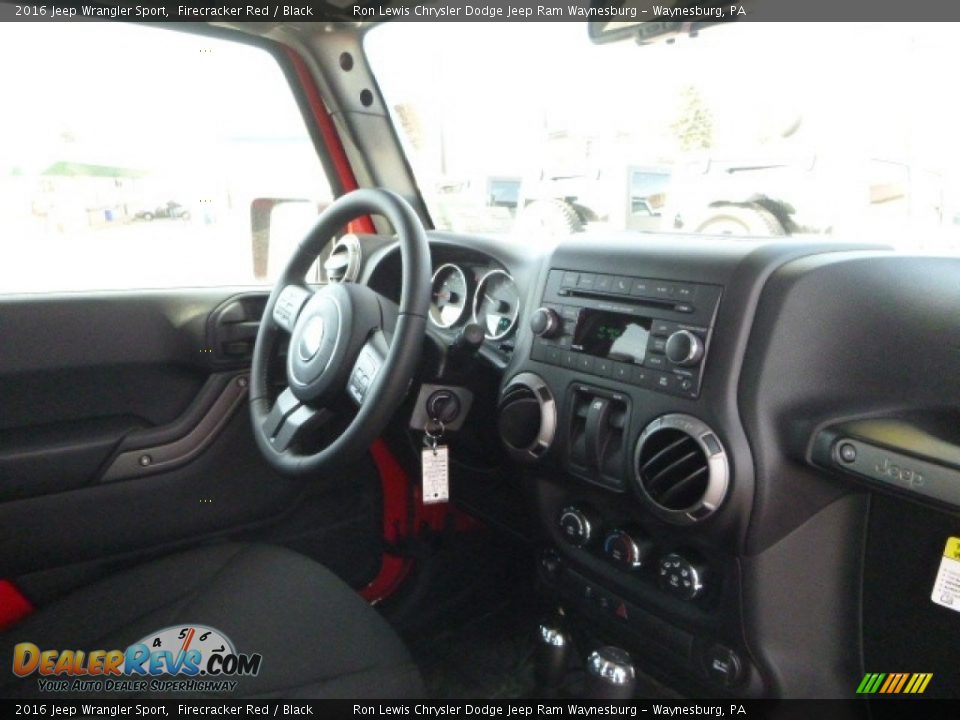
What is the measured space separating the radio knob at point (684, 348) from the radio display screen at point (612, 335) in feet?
0.30

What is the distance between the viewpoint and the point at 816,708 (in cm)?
129

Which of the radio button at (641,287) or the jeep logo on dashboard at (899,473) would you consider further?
the radio button at (641,287)

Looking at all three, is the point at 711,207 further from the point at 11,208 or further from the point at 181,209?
the point at 11,208

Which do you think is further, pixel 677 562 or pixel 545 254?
pixel 545 254

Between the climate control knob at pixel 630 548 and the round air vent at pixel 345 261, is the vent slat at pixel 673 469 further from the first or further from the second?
the round air vent at pixel 345 261

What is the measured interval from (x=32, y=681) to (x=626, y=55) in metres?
1.86

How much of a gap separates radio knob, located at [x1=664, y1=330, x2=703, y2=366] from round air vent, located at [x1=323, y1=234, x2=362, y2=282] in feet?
3.19

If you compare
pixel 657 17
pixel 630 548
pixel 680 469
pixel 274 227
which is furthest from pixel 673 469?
pixel 274 227

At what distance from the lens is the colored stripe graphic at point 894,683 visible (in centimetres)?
122

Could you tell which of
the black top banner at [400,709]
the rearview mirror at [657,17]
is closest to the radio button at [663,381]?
the black top banner at [400,709]

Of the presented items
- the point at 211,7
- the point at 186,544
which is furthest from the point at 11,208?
the point at 186,544

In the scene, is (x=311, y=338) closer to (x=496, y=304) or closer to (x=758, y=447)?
(x=496, y=304)

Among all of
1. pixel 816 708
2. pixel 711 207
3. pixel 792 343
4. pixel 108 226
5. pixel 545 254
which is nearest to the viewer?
pixel 792 343

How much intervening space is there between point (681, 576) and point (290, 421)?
0.80 meters
